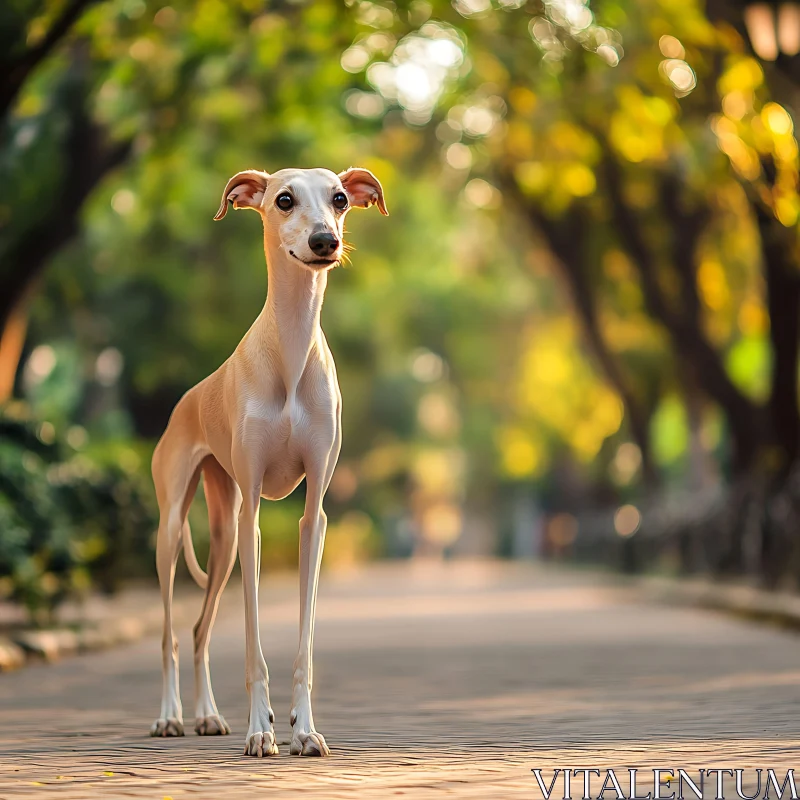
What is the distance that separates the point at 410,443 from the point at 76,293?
116 feet

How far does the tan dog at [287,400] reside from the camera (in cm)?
777

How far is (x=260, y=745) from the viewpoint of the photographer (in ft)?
24.9

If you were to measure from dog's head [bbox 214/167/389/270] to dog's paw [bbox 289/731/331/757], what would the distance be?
2.05m

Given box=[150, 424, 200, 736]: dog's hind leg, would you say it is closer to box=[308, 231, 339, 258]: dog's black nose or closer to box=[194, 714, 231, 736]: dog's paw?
box=[194, 714, 231, 736]: dog's paw

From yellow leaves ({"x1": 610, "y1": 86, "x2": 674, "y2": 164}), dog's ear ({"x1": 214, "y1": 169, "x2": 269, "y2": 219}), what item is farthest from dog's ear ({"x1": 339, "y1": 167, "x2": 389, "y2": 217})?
yellow leaves ({"x1": 610, "y1": 86, "x2": 674, "y2": 164})

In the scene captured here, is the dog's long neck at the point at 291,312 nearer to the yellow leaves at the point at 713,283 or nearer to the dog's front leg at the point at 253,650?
the dog's front leg at the point at 253,650

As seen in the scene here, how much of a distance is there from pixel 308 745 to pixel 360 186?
2.68m

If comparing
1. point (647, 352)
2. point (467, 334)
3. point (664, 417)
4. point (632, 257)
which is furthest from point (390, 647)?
point (664, 417)

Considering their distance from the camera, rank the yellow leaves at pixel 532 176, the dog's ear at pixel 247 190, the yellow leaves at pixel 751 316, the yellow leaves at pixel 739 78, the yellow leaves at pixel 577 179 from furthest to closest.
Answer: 1. the yellow leaves at pixel 751 316
2. the yellow leaves at pixel 532 176
3. the yellow leaves at pixel 577 179
4. the yellow leaves at pixel 739 78
5. the dog's ear at pixel 247 190

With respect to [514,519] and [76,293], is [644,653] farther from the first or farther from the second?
[514,519]

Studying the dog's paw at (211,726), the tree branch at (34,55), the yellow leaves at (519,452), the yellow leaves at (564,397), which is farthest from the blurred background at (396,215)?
the yellow leaves at (519,452)

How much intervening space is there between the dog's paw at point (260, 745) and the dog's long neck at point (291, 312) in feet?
5.09

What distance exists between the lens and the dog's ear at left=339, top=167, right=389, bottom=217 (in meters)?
→ 8.46

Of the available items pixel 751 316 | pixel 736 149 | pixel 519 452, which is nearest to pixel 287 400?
pixel 736 149
